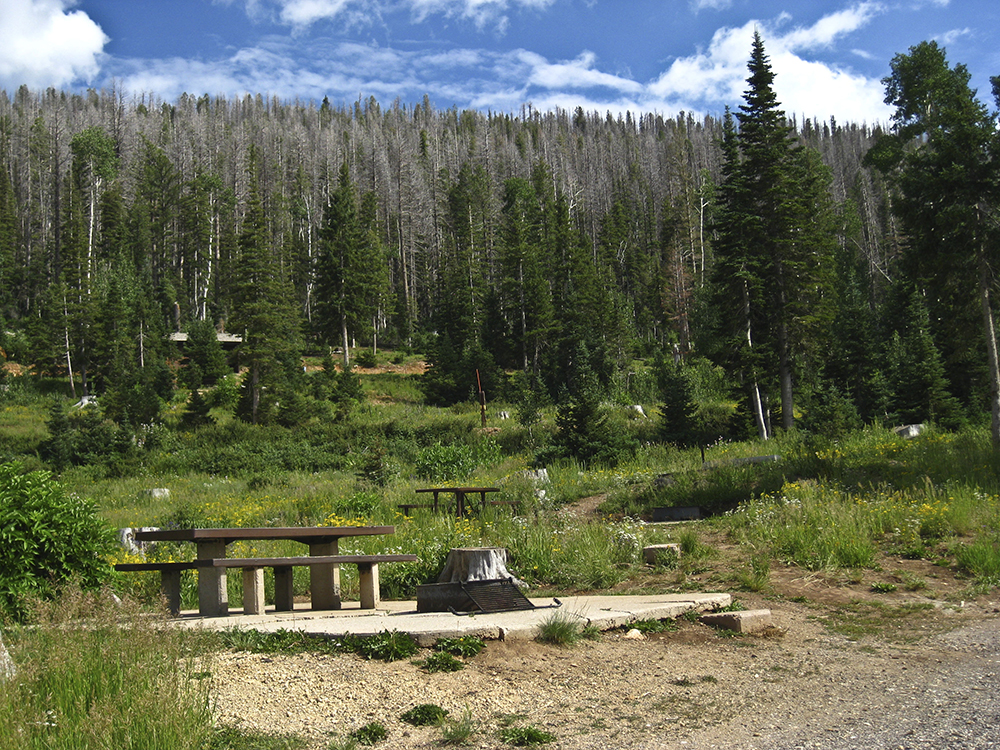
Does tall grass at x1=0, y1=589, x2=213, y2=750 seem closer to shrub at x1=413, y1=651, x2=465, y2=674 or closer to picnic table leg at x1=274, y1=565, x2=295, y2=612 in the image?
shrub at x1=413, y1=651, x2=465, y2=674

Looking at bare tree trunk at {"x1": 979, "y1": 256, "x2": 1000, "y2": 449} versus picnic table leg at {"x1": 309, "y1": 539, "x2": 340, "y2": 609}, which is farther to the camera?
bare tree trunk at {"x1": 979, "y1": 256, "x2": 1000, "y2": 449}

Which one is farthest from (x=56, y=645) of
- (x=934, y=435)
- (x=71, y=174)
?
(x=71, y=174)

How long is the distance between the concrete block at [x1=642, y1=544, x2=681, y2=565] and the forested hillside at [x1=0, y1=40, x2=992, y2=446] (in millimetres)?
11682

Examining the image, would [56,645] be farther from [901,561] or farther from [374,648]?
[901,561]

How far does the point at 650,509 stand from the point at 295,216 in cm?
7360

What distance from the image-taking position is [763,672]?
209 inches

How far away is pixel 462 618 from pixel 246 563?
1801 millimetres

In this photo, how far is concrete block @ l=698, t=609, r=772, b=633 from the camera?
628 centimetres

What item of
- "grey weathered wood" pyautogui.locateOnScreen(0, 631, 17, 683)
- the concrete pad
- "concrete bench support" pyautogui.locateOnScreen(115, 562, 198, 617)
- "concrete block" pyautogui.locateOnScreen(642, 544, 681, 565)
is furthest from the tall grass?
"concrete block" pyautogui.locateOnScreen(642, 544, 681, 565)

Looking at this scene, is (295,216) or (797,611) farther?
(295,216)

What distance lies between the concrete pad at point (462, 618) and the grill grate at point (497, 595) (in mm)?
147

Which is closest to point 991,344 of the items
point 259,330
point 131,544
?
point 131,544

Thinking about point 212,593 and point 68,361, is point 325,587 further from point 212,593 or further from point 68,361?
point 68,361

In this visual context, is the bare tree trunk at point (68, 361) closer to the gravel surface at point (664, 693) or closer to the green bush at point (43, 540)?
the green bush at point (43, 540)
